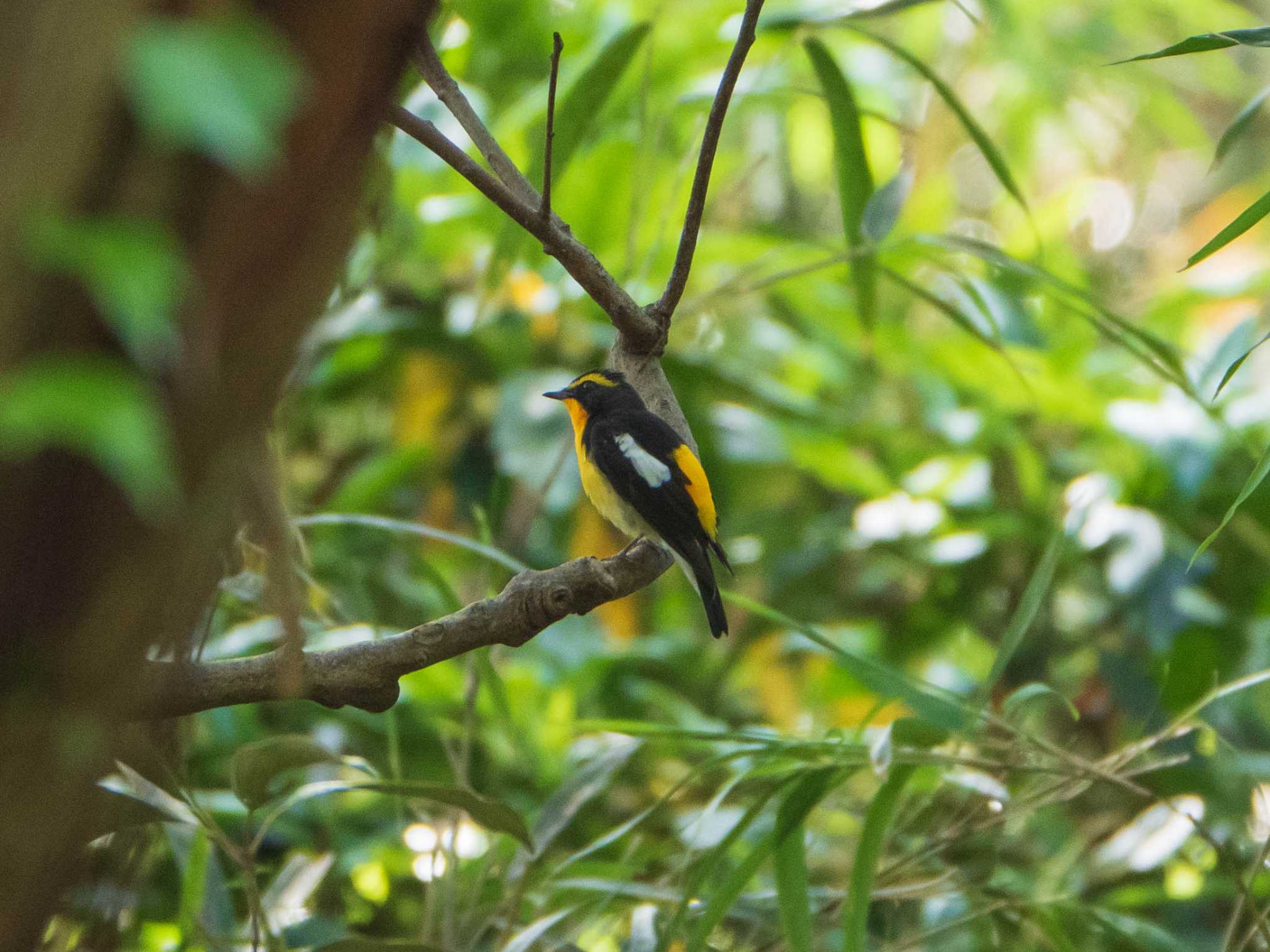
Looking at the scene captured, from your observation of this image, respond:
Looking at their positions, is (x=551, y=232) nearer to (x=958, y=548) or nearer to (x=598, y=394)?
(x=598, y=394)

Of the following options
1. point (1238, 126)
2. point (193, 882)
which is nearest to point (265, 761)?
point (193, 882)

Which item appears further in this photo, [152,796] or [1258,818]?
[1258,818]

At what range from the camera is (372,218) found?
109 cm

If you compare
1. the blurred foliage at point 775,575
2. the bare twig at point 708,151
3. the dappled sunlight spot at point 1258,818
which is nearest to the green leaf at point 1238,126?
the blurred foliage at point 775,575

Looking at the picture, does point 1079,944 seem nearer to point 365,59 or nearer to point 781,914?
point 781,914

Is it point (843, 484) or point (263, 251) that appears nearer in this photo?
point (263, 251)

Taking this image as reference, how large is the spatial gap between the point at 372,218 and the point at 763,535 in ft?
7.43

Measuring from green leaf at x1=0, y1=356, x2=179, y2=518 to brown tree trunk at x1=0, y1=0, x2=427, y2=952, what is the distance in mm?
17

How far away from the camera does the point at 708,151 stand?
1.24 meters

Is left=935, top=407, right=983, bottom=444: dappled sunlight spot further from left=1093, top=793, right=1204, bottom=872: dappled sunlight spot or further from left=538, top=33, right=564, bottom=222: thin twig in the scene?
left=538, top=33, right=564, bottom=222: thin twig

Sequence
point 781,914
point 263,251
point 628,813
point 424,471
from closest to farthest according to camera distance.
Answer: point 263,251 → point 781,914 → point 628,813 → point 424,471

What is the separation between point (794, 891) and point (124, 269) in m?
1.36

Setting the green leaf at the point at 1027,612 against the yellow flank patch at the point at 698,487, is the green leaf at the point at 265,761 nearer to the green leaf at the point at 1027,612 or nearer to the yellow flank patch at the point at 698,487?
the yellow flank patch at the point at 698,487

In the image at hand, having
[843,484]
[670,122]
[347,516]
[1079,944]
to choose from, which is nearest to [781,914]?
[347,516]
